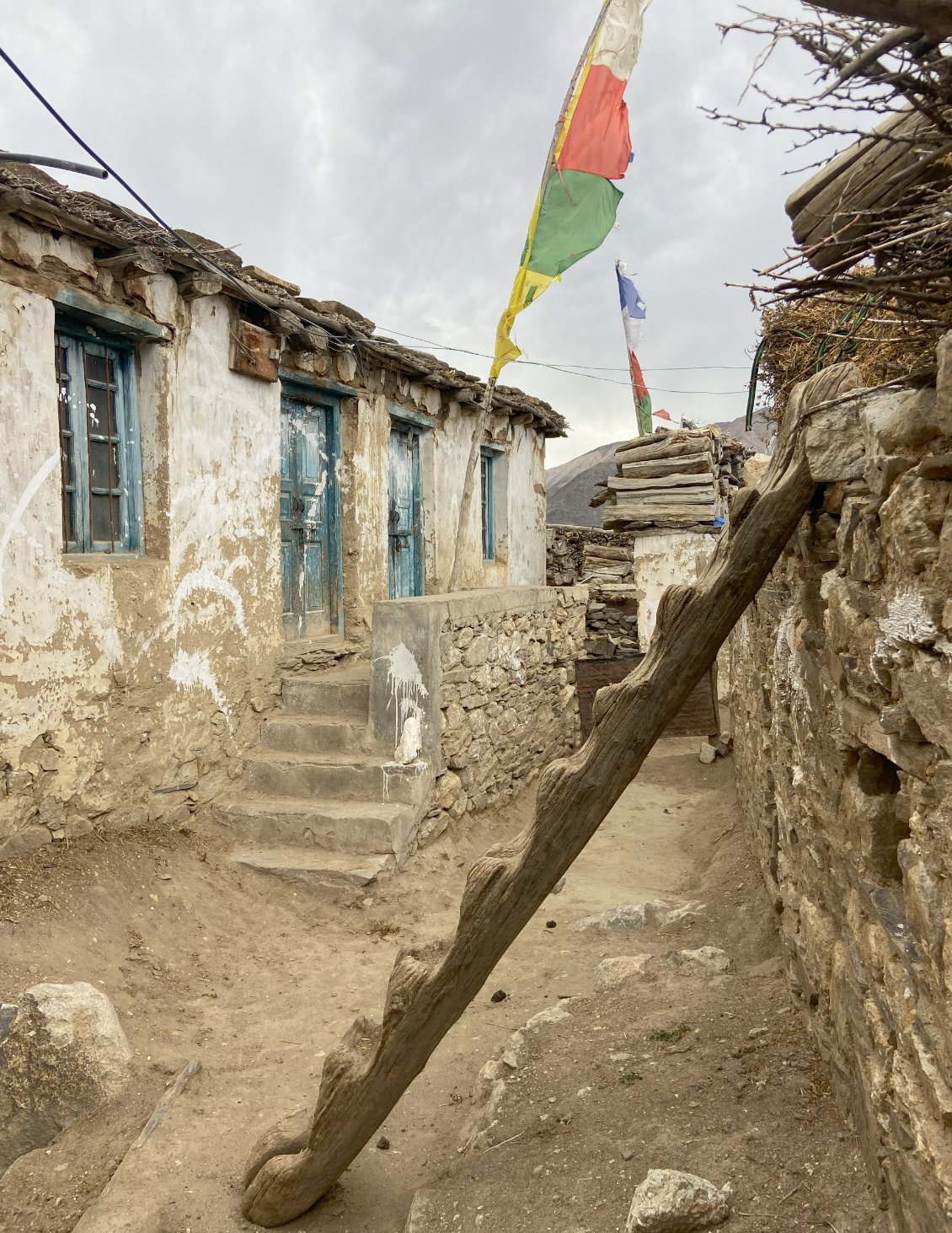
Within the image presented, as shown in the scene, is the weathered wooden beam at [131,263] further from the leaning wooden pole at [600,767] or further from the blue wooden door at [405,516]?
the leaning wooden pole at [600,767]

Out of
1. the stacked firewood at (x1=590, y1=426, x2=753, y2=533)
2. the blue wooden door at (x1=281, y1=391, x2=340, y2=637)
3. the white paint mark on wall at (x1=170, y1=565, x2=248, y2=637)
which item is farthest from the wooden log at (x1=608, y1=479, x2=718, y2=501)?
the white paint mark on wall at (x1=170, y1=565, x2=248, y2=637)

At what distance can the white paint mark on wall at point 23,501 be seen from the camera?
4156 mm

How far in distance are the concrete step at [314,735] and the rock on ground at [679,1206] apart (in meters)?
3.94

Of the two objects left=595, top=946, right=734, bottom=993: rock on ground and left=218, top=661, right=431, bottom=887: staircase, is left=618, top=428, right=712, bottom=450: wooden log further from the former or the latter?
left=595, top=946, right=734, bottom=993: rock on ground

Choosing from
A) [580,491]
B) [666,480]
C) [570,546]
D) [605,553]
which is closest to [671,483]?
[666,480]

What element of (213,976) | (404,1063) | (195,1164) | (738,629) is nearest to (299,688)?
(213,976)

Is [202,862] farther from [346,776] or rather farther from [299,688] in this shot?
[299,688]

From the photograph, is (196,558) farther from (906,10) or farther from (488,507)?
(488,507)

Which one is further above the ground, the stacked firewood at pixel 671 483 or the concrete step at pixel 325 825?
the stacked firewood at pixel 671 483

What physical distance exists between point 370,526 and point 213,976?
407 centimetres

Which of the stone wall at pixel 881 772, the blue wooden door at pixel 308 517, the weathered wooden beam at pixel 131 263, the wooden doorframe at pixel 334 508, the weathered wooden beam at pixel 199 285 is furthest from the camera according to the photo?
the wooden doorframe at pixel 334 508

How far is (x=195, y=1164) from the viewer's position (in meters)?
2.79

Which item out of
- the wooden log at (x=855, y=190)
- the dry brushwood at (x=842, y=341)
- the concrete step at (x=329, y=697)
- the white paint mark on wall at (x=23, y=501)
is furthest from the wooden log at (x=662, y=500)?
the wooden log at (x=855, y=190)

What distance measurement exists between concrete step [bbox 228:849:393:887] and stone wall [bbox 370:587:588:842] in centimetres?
63
